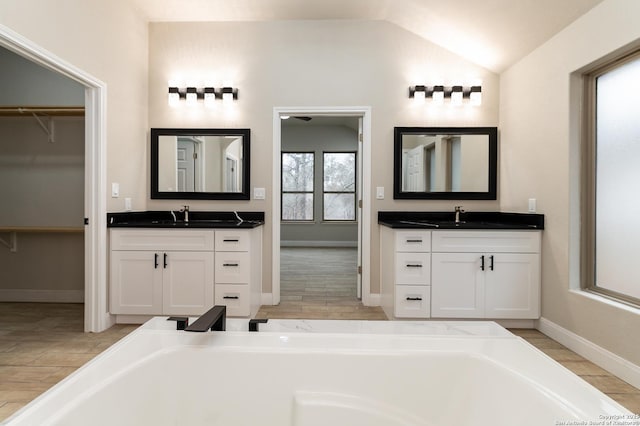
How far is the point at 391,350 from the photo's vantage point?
1.12 meters

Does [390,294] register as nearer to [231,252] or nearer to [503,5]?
[231,252]

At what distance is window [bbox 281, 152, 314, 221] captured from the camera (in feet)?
26.0

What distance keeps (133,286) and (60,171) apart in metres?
1.58

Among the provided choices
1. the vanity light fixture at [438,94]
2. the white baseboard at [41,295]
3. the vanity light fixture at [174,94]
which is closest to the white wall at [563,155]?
the vanity light fixture at [438,94]

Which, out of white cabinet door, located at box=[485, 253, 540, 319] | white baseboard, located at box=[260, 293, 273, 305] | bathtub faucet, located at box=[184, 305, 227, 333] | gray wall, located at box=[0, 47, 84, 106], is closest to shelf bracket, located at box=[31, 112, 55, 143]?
Result: gray wall, located at box=[0, 47, 84, 106]

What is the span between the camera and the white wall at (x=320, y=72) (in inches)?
138

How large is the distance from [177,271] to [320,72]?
2.32 metres

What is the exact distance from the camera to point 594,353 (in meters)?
2.26

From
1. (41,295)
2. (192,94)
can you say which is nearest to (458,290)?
(192,94)

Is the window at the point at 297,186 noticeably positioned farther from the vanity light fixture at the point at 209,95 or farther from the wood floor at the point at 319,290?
the vanity light fixture at the point at 209,95

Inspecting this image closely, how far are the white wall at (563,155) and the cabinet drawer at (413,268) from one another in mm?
934

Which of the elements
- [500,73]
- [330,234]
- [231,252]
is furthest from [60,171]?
[330,234]

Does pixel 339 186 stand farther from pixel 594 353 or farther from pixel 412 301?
pixel 594 353

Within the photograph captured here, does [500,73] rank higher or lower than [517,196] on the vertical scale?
higher
